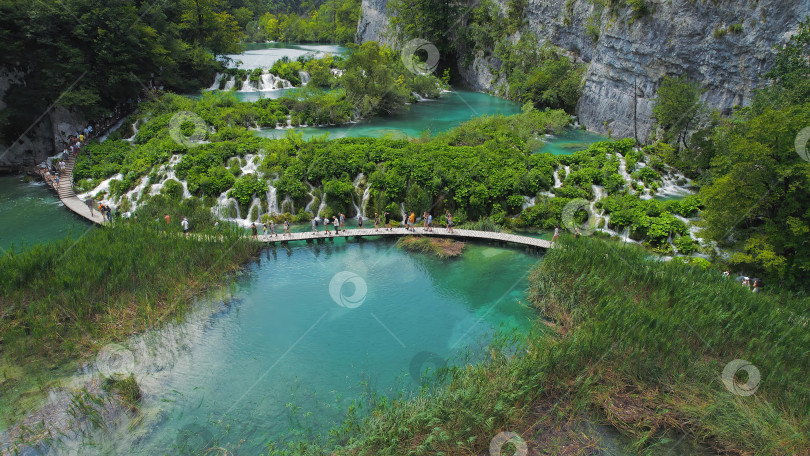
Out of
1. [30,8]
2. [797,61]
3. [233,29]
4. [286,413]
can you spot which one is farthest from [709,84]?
[233,29]

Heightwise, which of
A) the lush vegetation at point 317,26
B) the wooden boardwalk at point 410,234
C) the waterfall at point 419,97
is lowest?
the wooden boardwalk at point 410,234

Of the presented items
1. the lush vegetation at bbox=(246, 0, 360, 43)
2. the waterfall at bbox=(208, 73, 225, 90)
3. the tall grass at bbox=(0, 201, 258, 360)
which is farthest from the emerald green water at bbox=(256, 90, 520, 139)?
the lush vegetation at bbox=(246, 0, 360, 43)

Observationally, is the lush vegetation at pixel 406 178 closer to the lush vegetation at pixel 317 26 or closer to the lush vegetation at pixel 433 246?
the lush vegetation at pixel 433 246

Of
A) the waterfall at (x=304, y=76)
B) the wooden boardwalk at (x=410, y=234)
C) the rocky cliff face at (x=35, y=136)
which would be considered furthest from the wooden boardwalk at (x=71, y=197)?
the waterfall at (x=304, y=76)

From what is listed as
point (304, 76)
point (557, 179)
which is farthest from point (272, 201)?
point (304, 76)

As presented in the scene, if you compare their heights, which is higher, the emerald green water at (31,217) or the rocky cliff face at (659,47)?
the rocky cliff face at (659,47)

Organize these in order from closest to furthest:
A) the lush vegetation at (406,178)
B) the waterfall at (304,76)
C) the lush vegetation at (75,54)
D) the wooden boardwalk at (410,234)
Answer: the wooden boardwalk at (410,234), the lush vegetation at (406,178), the lush vegetation at (75,54), the waterfall at (304,76)

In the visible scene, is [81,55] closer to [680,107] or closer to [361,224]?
[361,224]

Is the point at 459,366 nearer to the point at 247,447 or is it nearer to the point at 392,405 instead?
the point at 392,405
